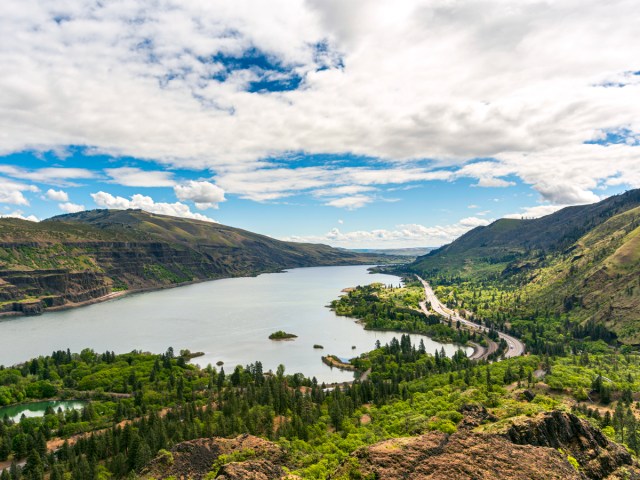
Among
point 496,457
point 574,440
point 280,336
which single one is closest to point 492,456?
point 496,457

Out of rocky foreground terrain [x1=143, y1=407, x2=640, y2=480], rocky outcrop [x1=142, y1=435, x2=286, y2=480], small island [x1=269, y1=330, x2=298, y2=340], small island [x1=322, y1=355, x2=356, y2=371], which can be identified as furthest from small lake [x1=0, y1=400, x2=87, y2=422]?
small island [x1=269, y1=330, x2=298, y2=340]

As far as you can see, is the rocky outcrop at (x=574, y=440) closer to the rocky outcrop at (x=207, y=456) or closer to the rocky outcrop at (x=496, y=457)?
the rocky outcrop at (x=496, y=457)

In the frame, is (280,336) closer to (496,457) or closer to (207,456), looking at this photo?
(207,456)

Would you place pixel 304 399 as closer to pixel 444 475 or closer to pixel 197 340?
pixel 444 475

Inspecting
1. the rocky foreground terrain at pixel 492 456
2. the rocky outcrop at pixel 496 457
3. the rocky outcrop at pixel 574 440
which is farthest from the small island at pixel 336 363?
the rocky outcrop at pixel 496 457

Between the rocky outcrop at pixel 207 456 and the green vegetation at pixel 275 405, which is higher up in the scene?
the rocky outcrop at pixel 207 456

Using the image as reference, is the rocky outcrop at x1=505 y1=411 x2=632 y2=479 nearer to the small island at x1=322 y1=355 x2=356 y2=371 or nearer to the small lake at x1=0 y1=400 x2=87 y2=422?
the small island at x1=322 y1=355 x2=356 y2=371
